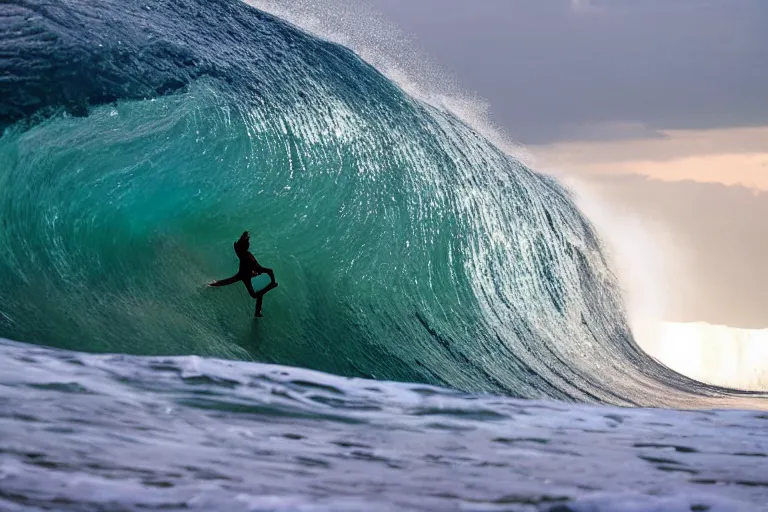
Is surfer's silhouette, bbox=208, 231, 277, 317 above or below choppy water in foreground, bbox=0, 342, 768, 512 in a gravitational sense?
above

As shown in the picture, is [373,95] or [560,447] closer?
[560,447]

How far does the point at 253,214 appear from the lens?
7.98m

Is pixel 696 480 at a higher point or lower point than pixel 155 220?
lower

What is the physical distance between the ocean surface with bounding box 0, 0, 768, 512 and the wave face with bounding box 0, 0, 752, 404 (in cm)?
2

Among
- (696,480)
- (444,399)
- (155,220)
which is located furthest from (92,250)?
(696,480)

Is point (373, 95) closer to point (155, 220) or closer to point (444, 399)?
point (155, 220)

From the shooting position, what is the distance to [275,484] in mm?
3465

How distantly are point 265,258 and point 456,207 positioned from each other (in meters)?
2.92

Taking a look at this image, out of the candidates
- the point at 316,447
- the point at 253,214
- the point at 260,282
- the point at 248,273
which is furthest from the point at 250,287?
the point at 316,447

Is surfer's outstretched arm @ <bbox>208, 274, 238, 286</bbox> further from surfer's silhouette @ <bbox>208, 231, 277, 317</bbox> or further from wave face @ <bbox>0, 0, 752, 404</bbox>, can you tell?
wave face @ <bbox>0, 0, 752, 404</bbox>

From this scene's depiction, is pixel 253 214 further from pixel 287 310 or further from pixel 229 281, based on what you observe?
pixel 229 281

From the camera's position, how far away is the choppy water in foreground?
3.33 metres

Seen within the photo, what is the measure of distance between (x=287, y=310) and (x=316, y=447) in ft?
10.00

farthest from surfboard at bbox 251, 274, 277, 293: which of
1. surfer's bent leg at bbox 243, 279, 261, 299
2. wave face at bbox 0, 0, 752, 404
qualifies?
surfer's bent leg at bbox 243, 279, 261, 299
